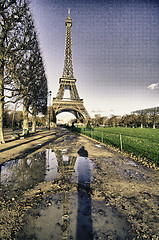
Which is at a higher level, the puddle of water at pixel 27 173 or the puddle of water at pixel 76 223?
the puddle of water at pixel 76 223

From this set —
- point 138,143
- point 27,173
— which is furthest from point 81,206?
point 138,143

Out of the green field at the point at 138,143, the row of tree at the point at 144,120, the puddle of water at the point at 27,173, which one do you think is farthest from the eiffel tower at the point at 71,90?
the puddle of water at the point at 27,173

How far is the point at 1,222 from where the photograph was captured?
199cm

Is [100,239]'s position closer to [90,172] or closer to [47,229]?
[47,229]

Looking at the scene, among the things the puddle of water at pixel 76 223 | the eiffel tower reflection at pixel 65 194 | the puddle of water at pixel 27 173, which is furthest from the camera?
the puddle of water at pixel 27 173

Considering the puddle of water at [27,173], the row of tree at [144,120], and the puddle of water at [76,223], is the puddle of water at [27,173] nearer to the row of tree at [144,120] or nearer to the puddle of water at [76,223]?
the puddle of water at [76,223]

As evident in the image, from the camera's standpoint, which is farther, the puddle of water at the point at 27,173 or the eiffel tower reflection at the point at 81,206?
the puddle of water at the point at 27,173

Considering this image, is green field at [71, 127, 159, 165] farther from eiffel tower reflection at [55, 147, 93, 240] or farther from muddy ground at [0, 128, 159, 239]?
eiffel tower reflection at [55, 147, 93, 240]

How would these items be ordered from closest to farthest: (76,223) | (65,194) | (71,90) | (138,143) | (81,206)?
(76,223) → (81,206) → (65,194) → (138,143) → (71,90)

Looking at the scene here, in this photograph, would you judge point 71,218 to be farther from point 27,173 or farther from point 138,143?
point 138,143

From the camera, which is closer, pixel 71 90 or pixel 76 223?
pixel 76 223

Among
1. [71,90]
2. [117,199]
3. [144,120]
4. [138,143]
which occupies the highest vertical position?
[71,90]

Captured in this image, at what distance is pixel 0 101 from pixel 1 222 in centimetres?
974

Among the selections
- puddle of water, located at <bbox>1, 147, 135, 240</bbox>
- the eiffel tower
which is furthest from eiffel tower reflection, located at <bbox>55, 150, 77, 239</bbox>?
the eiffel tower
